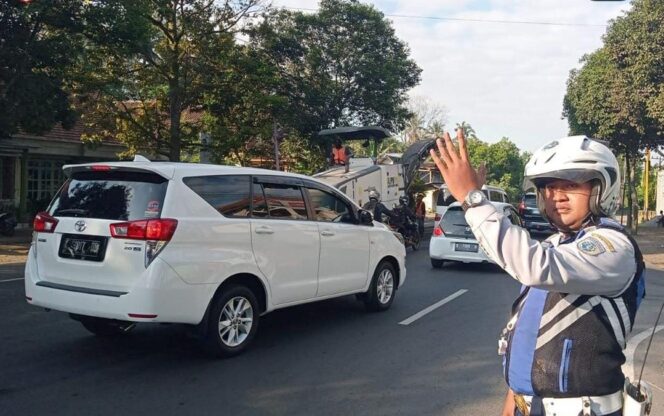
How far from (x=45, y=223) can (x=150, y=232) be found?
4.28 feet

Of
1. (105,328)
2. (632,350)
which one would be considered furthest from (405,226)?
(105,328)

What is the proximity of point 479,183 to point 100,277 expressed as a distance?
13.7 ft

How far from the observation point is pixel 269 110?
20156 millimetres

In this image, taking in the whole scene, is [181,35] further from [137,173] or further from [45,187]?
[137,173]

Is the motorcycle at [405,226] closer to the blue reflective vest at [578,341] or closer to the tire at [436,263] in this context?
A: the tire at [436,263]

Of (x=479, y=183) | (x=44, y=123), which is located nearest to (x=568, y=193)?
(x=479, y=183)

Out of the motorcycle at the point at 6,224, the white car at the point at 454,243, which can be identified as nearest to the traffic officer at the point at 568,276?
the white car at the point at 454,243

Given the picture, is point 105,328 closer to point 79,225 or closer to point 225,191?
point 79,225

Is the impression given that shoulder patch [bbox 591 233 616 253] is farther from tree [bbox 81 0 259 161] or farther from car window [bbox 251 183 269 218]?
tree [bbox 81 0 259 161]

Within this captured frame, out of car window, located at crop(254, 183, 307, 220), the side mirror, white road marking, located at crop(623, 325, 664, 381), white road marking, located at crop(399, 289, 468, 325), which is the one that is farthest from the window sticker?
white road marking, located at crop(623, 325, 664, 381)

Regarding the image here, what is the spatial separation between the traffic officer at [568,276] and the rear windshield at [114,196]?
381cm

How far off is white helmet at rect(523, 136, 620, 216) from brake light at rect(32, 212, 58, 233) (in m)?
4.81

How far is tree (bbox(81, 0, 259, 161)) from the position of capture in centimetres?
1833

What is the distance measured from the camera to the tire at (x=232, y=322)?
563 cm
